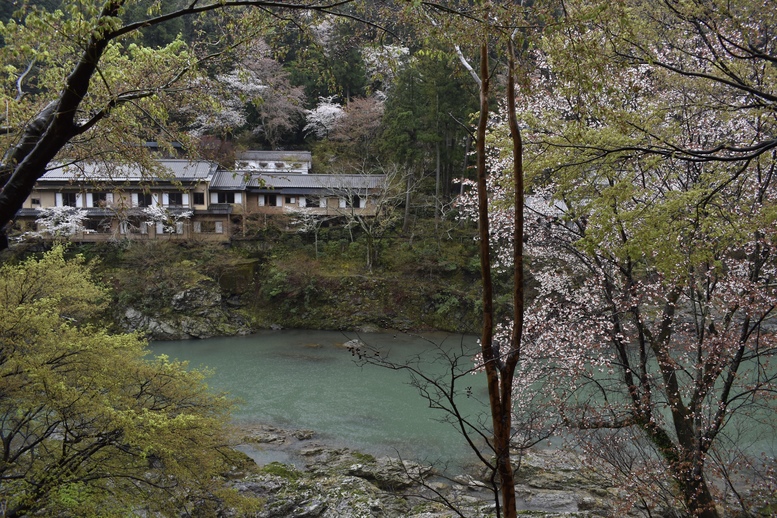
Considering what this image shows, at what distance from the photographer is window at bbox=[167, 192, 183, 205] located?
78.3 feet

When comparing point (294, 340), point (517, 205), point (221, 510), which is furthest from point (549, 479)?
point (294, 340)

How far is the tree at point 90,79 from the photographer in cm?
273

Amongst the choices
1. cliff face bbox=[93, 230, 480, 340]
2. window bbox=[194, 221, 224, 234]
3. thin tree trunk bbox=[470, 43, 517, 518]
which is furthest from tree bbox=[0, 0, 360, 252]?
window bbox=[194, 221, 224, 234]

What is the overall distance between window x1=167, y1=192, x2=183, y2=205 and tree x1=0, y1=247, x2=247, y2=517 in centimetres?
1729

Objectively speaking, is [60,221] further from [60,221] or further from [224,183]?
[224,183]

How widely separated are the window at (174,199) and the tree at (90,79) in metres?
20.0

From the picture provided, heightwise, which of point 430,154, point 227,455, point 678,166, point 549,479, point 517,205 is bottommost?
point 549,479

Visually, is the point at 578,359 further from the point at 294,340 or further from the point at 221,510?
the point at 294,340

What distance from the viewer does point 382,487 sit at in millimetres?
9086

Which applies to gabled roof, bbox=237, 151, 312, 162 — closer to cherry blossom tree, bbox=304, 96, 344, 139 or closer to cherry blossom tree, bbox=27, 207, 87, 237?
cherry blossom tree, bbox=304, 96, 344, 139

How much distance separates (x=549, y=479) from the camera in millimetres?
9375

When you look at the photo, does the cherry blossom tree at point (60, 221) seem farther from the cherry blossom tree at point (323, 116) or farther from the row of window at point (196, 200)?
the cherry blossom tree at point (323, 116)

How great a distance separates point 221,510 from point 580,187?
263 inches

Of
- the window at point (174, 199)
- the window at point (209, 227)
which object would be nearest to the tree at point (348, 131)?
the window at point (209, 227)
